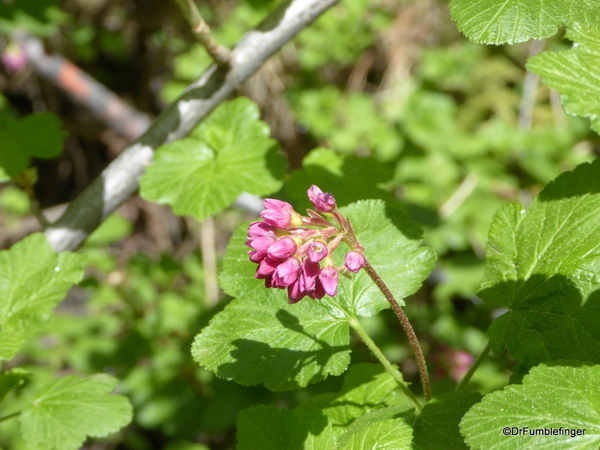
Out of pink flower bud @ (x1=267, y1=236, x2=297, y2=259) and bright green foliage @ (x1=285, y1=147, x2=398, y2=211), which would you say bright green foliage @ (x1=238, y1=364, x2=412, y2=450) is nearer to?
pink flower bud @ (x1=267, y1=236, x2=297, y2=259)

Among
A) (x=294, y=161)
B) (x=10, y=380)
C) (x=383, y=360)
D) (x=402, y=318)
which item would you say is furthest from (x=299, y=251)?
(x=294, y=161)

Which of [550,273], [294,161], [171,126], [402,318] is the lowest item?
[294,161]

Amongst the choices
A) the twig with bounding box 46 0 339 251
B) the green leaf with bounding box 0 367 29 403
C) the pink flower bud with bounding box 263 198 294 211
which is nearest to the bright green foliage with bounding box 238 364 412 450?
the pink flower bud with bounding box 263 198 294 211

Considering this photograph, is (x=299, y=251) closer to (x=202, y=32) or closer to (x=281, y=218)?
(x=281, y=218)

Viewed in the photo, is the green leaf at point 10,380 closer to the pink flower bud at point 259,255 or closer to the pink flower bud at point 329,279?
the pink flower bud at point 259,255

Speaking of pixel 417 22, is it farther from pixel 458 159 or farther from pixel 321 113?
pixel 458 159

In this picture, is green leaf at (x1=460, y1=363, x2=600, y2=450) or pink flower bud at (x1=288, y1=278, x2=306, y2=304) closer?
green leaf at (x1=460, y1=363, x2=600, y2=450)

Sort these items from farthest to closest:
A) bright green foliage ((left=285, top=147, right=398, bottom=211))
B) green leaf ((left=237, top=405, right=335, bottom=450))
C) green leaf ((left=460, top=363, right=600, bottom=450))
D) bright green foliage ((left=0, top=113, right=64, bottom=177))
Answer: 1. bright green foliage ((left=285, top=147, right=398, bottom=211))
2. bright green foliage ((left=0, top=113, right=64, bottom=177))
3. green leaf ((left=237, top=405, right=335, bottom=450))
4. green leaf ((left=460, top=363, right=600, bottom=450))
